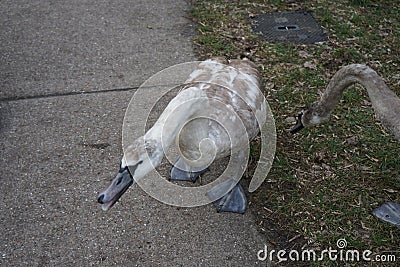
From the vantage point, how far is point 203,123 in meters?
3.44

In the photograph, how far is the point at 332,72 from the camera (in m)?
5.56

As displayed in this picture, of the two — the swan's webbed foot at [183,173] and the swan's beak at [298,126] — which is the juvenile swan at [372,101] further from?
the swan's webbed foot at [183,173]

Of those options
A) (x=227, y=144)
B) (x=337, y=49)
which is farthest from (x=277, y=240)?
(x=337, y=49)

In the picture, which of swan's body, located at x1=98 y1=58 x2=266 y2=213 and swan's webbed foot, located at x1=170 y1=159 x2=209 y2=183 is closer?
swan's body, located at x1=98 y1=58 x2=266 y2=213

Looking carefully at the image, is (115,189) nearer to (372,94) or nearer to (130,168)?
(130,168)

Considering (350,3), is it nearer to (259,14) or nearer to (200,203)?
(259,14)

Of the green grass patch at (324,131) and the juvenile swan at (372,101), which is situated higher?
the juvenile swan at (372,101)

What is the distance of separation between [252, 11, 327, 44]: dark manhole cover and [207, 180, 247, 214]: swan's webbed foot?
2.65 metres

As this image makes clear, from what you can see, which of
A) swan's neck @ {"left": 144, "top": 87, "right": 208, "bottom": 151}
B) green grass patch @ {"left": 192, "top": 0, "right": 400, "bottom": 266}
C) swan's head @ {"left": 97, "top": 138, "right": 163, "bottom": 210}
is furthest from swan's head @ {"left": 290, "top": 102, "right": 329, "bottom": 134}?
swan's head @ {"left": 97, "top": 138, "right": 163, "bottom": 210}

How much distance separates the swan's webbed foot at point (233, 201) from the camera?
393cm

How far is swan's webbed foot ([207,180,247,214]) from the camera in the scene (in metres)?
3.93

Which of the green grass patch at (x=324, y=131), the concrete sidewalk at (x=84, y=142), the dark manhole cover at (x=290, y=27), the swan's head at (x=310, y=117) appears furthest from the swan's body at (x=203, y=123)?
the dark manhole cover at (x=290, y=27)

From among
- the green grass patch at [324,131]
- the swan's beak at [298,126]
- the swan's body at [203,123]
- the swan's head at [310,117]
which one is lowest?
the green grass patch at [324,131]

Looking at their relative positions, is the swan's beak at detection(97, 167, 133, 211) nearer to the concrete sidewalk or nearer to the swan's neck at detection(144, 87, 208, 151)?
the swan's neck at detection(144, 87, 208, 151)
